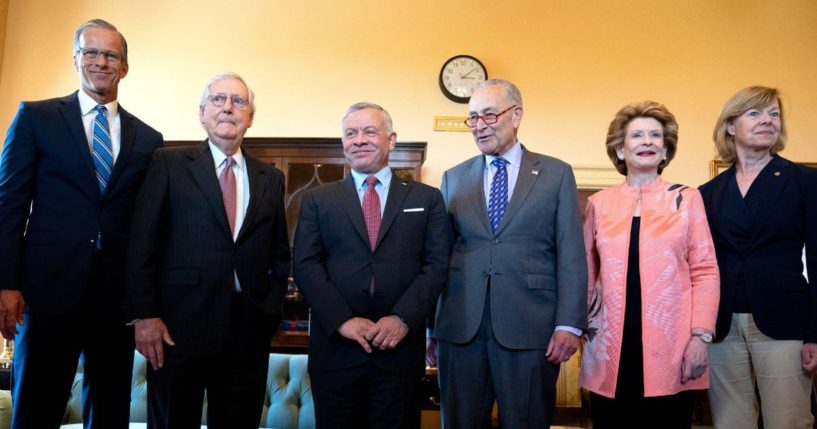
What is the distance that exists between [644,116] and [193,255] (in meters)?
1.66

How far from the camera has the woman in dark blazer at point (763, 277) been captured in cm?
204

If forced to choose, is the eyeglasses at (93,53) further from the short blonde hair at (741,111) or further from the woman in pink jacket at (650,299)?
the short blonde hair at (741,111)

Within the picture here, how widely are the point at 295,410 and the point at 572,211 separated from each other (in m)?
1.83

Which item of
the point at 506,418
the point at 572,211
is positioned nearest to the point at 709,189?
the point at 572,211

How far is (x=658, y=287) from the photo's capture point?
6.75ft

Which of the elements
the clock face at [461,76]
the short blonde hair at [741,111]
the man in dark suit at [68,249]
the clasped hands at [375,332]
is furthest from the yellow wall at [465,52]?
the clasped hands at [375,332]

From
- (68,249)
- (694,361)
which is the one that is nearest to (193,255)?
(68,249)

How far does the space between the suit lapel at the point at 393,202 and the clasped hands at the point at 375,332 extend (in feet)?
0.92

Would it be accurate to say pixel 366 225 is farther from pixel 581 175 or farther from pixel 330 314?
pixel 581 175

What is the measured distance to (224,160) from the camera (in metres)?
2.18

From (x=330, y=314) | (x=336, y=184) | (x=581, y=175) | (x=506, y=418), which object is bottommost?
(x=506, y=418)

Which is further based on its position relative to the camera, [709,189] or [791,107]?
[791,107]

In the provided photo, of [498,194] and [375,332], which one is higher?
[498,194]

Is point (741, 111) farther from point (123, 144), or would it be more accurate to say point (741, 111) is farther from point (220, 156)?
point (123, 144)
